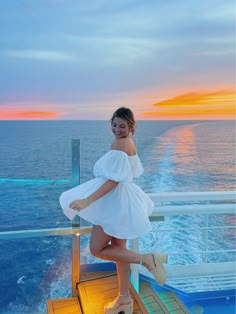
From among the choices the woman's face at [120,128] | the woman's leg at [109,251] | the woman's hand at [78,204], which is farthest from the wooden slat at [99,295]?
the woman's face at [120,128]

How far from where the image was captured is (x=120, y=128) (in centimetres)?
135

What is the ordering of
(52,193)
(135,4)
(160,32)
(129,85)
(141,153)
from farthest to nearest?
1. (141,153)
2. (129,85)
3. (160,32)
4. (135,4)
5. (52,193)

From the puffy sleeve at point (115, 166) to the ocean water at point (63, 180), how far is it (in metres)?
0.44

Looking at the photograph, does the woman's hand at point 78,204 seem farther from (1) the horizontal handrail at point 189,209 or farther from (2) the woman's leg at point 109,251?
(1) the horizontal handrail at point 189,209

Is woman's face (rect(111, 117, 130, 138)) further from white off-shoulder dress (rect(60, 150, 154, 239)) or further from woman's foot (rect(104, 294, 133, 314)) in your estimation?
woman's foot (rect(104, 294, 133, 314))

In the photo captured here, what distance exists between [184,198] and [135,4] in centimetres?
169

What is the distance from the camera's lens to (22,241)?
169cm

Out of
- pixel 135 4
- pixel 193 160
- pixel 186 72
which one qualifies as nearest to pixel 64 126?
pixel 135 4

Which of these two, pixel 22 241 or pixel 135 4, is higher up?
pixel 135 4

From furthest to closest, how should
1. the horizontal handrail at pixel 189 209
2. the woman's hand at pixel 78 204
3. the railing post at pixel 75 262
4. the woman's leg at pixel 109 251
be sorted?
the horizontal handrail at pixel 189 209
the railing post at pixel 75 262
the woman's leg at pixel 109 251
the woman's hand at pixel 78 204

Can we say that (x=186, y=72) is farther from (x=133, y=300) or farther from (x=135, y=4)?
(x=133, y=300)

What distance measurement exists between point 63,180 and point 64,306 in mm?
727

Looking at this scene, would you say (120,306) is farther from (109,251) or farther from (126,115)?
(126,115)

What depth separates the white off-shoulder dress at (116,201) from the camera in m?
1.29
